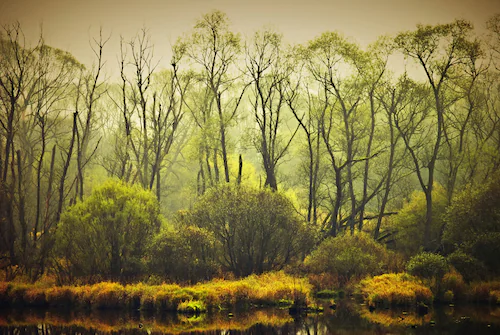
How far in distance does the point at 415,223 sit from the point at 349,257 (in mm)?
8150

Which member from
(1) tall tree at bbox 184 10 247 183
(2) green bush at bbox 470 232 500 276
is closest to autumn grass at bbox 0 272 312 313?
(2) green bush at bbox 470 232 500 276

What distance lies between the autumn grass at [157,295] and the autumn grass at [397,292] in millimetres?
3232

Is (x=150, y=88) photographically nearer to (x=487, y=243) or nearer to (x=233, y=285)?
(x=233, y=285)

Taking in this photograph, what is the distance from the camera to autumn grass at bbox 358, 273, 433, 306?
87.9 ft

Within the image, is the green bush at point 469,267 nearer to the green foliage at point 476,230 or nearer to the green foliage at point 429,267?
the green foliage at point 476,230

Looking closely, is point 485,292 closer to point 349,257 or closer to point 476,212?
point 476,212

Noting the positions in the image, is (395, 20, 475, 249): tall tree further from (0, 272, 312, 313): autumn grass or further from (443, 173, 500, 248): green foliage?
(0, 272, 312, 313): autumn grass

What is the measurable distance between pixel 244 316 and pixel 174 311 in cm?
385

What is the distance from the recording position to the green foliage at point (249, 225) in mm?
31844

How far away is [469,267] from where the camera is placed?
28.8m

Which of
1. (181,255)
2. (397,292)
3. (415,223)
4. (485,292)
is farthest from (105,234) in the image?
(415,223)

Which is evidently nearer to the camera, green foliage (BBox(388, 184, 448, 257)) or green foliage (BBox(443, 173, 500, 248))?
green foliage (BBox(443, 173, 500, 248))

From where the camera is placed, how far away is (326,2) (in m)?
110

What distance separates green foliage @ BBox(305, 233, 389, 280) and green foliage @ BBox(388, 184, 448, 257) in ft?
11.6
